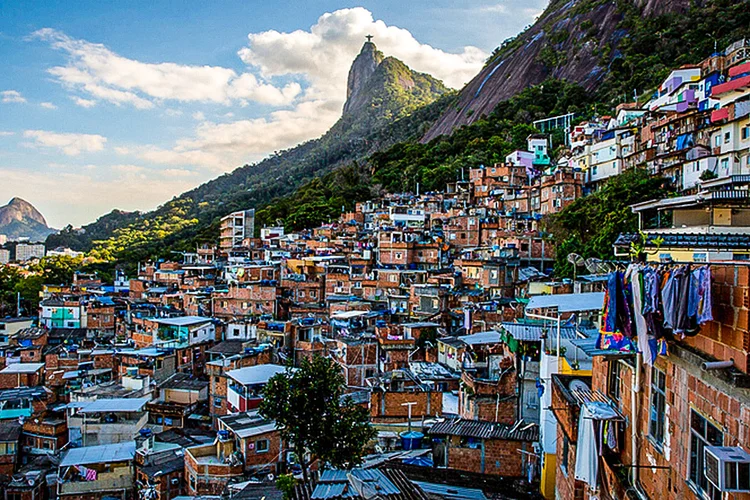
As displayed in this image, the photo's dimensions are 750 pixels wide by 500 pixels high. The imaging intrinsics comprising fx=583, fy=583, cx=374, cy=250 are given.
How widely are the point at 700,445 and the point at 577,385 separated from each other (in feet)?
15.0

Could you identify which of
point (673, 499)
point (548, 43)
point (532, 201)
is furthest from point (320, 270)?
point (548, 43)

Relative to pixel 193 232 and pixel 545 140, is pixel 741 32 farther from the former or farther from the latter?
pixel 193 232

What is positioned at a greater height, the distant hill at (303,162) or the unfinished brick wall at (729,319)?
the distant hill at (303,162)

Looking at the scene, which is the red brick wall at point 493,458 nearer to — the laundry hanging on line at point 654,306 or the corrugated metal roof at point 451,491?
the corrugated metal roof at point 451,491

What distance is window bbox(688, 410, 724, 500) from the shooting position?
4309 mm

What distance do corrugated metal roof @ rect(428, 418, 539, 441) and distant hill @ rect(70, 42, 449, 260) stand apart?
5476 centimetres

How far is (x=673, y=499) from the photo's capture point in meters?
5.03

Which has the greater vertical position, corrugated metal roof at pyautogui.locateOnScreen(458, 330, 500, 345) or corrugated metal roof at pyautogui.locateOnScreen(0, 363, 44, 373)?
corrugated metal roof at pyautogui.locateOnScreen(458, 330, 500, 345)

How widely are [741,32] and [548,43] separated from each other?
33.6 m

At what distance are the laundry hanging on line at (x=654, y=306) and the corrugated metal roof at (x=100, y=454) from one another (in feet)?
53.0

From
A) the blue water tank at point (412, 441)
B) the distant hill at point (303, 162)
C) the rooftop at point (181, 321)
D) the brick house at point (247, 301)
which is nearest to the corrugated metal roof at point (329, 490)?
the blue water tank at point (412, 441)

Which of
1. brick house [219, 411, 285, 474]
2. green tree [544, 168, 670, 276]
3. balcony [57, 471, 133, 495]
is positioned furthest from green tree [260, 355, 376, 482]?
green tree [544, 168, 670, 276]

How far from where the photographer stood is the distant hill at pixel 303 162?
3191 inches

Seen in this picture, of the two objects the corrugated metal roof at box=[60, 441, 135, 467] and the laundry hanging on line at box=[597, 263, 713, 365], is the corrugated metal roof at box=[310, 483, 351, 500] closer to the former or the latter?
the laundry hanging on line at box=[597, 263, 713, 365]
